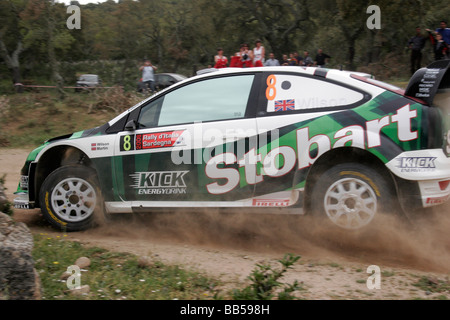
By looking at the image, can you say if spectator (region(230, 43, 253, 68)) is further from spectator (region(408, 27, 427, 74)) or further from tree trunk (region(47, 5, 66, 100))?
tree trunk (region(47, 5, 66, 100))

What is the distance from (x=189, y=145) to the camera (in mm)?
5012

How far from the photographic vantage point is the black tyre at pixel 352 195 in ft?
14.9

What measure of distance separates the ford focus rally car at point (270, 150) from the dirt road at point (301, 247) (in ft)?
0.99

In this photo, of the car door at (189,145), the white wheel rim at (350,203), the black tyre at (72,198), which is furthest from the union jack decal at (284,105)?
the black tyre at (72,198)

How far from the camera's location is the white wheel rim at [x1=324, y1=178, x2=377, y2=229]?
457cm

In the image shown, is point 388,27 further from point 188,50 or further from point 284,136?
point 284,136

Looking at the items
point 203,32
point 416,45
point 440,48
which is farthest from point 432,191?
point 203,32

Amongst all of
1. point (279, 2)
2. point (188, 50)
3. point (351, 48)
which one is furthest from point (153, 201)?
point (188, 50)

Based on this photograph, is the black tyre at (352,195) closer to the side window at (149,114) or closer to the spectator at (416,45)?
the side window at (149,114)

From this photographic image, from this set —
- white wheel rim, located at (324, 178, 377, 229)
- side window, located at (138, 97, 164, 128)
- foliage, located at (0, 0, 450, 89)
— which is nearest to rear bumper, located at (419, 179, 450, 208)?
white wheel rim, located at (324, 178, 377, 229)

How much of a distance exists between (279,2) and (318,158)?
104 feet

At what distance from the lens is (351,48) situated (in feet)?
93.5

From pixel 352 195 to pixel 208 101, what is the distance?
1.77m

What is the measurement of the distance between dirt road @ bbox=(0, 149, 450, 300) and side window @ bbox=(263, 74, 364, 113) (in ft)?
3.81
